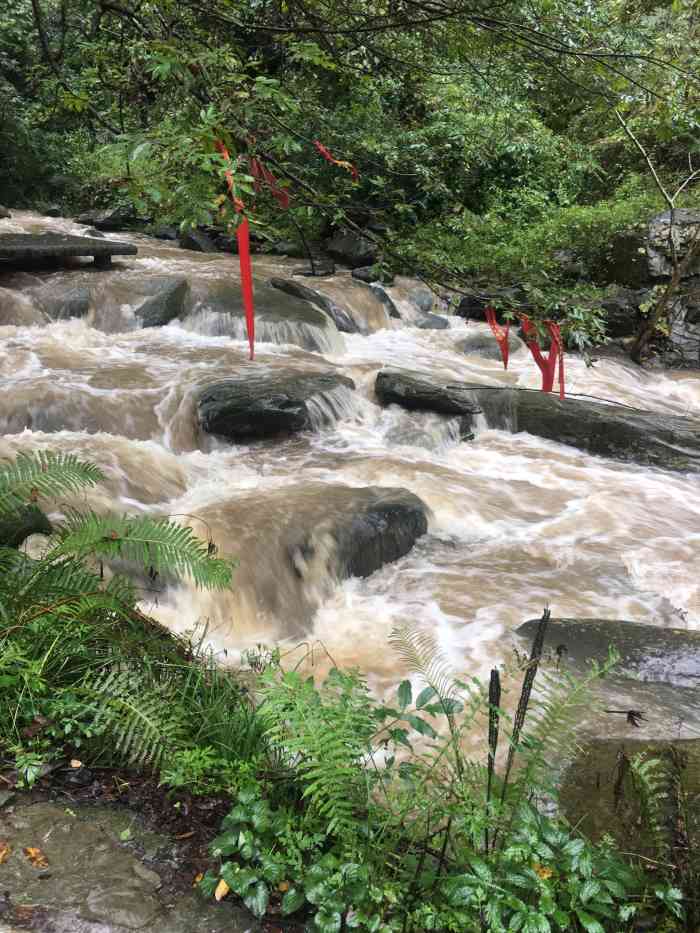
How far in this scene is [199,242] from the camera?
1501 centimetres

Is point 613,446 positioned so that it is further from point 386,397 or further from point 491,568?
point 491,568

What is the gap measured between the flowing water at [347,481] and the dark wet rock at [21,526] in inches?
37.5

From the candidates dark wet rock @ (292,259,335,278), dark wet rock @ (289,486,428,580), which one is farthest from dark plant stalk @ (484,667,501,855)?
dark wet rock @ (292,259,335,278)

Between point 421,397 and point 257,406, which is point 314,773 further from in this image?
point 421,397

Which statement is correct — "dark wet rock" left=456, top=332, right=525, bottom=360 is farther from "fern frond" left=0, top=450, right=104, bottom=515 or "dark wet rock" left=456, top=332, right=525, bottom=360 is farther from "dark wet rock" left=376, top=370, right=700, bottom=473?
"fern frond" left=0, top=450, right=104, bottom=515

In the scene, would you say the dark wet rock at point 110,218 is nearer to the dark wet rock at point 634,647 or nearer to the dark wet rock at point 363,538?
the dark wet rock at point 363,538

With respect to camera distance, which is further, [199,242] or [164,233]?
[164,233]

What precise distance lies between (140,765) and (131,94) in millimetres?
4483

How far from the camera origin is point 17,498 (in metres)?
3.57

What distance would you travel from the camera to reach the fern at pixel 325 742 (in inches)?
89.9

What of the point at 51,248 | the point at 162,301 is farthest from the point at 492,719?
the point at 51,248

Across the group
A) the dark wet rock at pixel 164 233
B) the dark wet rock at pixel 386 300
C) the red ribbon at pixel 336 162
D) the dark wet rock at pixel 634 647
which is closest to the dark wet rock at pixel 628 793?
the dark wet rock at pixel 634 647

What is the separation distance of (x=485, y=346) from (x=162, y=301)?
5.20 metres

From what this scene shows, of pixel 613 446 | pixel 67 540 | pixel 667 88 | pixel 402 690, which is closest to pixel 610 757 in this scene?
pixel 402 690
